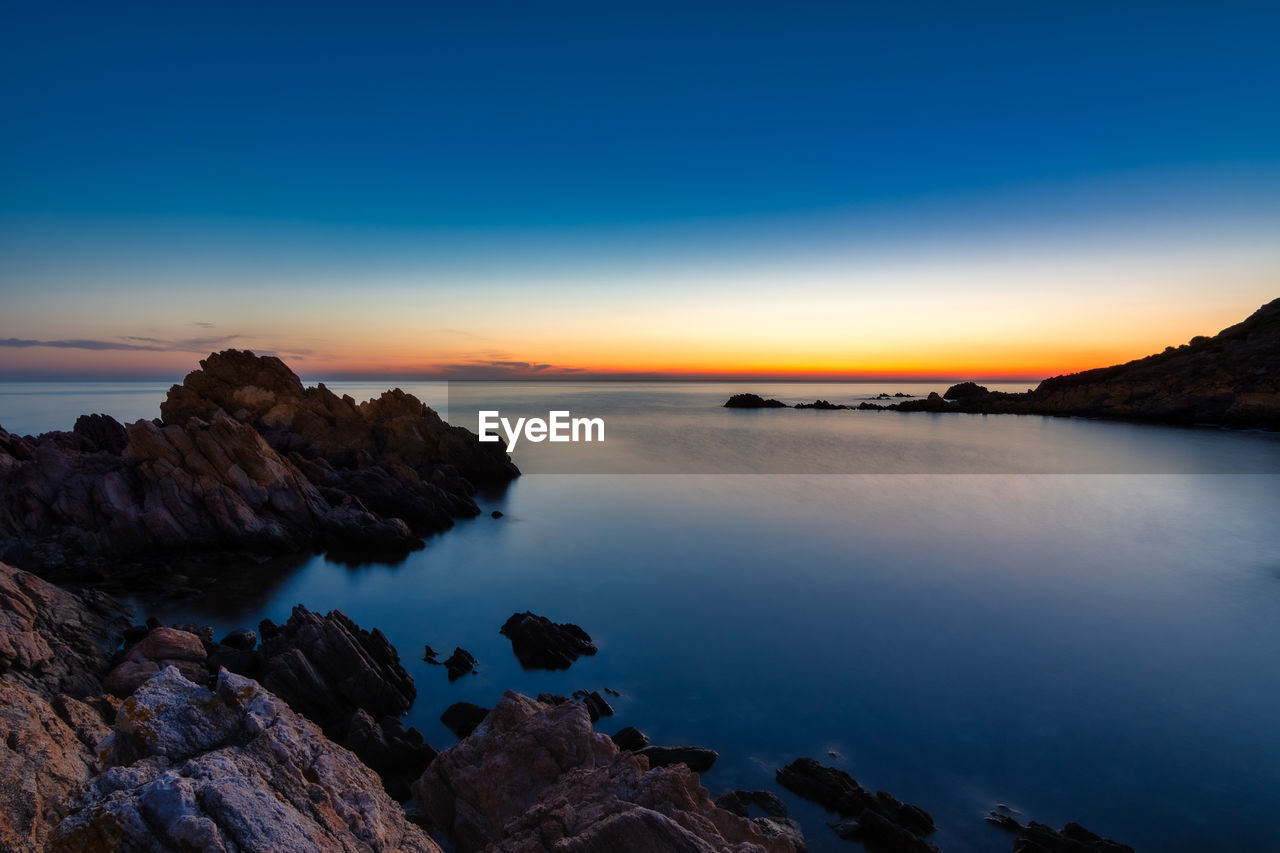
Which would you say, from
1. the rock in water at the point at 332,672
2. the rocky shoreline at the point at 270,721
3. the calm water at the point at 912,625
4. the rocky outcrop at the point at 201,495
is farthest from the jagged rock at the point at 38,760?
the rocky outcrop at the point at 201,495

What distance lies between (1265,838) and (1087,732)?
3370mm

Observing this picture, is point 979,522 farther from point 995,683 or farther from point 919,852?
point 919,852

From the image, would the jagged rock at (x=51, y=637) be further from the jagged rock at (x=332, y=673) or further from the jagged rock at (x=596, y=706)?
the jagged rock at (x=596, y=706)

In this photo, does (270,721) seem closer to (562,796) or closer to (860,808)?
(562,796)

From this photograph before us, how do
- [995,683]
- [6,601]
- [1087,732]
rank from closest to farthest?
[6,601]
[1087,732]
[995,683]

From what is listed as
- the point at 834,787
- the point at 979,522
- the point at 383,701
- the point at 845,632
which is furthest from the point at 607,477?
the point at 834,787

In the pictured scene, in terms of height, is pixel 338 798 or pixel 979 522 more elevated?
pixel 338 798

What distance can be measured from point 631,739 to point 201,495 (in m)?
21.5

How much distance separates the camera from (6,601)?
12.8 m

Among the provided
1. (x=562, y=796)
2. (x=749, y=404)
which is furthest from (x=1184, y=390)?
(x=562, y=796)

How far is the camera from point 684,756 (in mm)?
12203

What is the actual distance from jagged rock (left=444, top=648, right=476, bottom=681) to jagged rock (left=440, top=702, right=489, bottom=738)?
207 cm

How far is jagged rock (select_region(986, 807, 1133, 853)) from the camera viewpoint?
9.82 m

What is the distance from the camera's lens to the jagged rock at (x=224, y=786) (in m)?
4.04
